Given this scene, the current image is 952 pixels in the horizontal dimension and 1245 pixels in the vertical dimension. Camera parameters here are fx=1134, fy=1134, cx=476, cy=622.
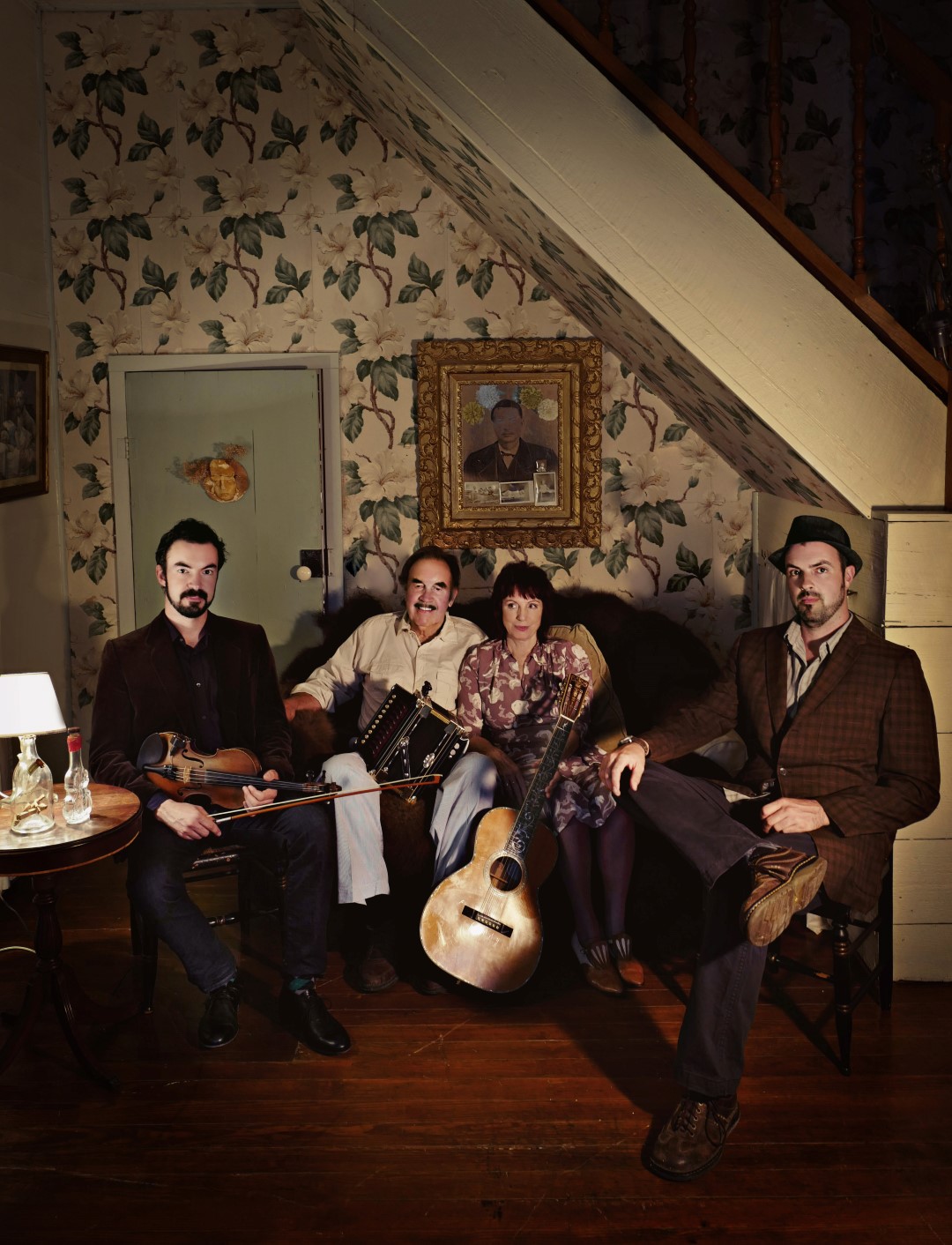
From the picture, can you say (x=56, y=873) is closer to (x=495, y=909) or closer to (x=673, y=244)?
(x=495, y=909)

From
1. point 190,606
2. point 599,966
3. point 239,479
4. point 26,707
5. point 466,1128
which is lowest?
point 466,1128

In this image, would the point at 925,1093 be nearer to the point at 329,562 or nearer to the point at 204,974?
the point at 204,974

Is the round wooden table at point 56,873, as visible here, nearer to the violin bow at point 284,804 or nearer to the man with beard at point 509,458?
the violin bow at point 284,804

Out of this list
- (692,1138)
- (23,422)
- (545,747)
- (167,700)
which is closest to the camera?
(692,1138)

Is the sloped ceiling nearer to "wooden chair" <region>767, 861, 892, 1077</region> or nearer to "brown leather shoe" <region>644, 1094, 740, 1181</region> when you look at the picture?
"wooden chair" <region>767, 861, 892, 1077</region>

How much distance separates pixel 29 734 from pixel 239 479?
6.14ft

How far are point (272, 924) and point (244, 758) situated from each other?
2.44 ft

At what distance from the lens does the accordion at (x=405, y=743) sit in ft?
10.9

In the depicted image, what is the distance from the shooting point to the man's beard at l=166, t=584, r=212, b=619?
10.5ft

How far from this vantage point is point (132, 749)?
10.2ft

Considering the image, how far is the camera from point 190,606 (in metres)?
3.20

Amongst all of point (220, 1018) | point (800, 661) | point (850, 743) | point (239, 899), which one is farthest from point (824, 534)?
point (239, 899)

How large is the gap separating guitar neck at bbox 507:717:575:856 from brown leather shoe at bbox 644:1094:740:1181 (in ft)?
2.50

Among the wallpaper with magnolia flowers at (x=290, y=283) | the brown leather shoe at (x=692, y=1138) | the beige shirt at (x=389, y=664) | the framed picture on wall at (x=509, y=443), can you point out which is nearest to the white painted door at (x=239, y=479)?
the wallpaper with magnolia flowers at (x=290, y=283)
